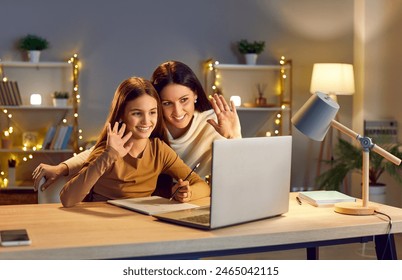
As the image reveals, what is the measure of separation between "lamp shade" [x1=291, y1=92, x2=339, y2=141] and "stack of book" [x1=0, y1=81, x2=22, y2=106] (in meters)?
4.11

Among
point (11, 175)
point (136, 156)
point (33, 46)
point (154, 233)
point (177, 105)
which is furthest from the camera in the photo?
point (11, 175)

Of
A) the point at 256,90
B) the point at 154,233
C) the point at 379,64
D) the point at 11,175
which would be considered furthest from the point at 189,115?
the point at 379,64

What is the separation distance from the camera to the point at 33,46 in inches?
224

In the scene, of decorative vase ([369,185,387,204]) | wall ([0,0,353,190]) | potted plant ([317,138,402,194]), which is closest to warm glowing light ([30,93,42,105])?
wall ([0,0,353,190])

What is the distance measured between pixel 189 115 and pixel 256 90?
11.6ft

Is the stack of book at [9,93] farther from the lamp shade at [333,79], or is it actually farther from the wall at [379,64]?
the wall at [379,64]

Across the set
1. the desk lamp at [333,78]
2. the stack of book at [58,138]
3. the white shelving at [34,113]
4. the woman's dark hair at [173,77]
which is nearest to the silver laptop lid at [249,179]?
the woman's dark hair at [173,77]

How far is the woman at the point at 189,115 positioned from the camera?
2770 mm

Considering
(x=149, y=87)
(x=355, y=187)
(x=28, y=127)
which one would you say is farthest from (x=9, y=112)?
(x=149, y=87)

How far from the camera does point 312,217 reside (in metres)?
2.09

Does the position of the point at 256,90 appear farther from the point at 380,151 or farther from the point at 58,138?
the point at 380,151
